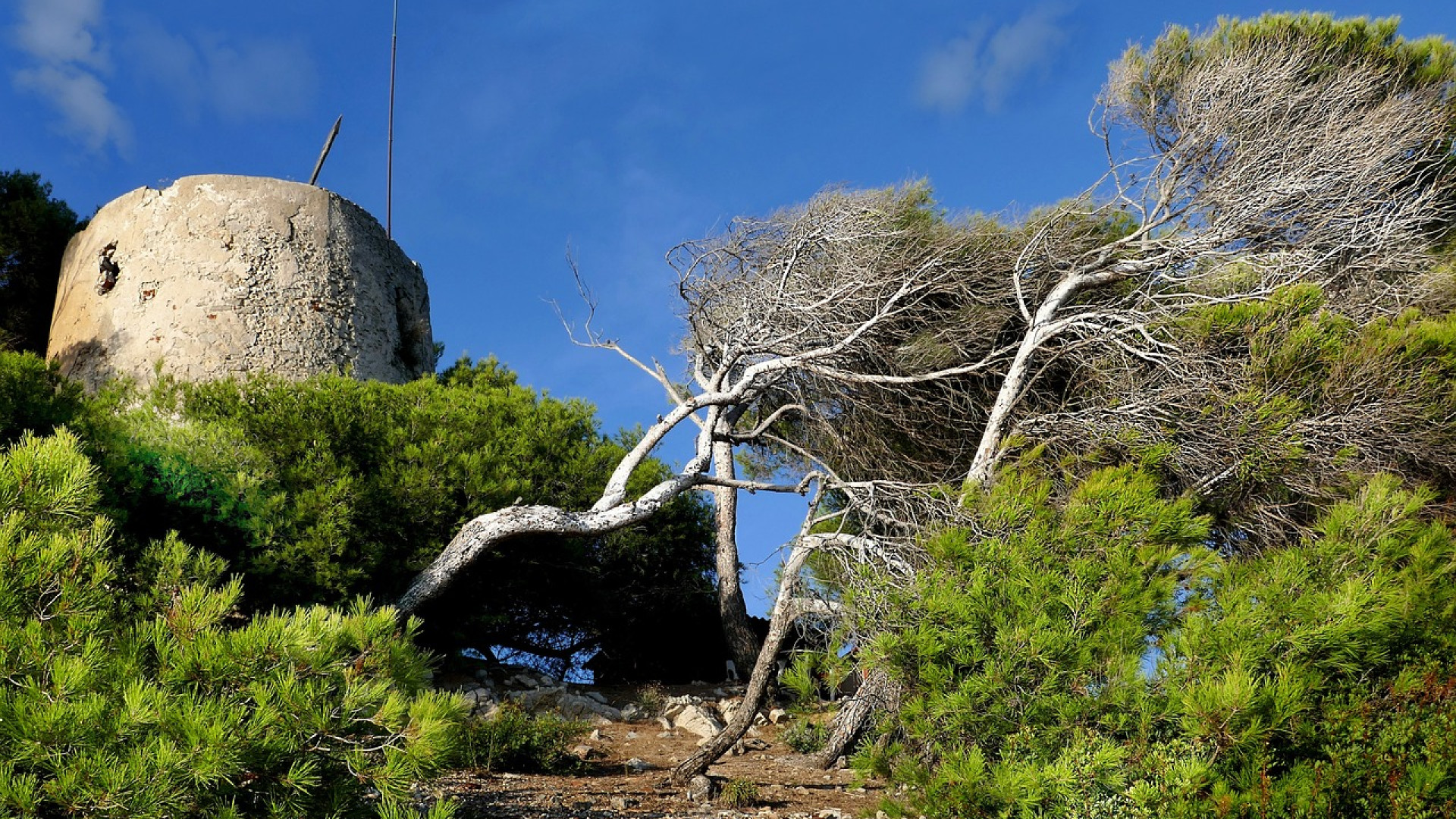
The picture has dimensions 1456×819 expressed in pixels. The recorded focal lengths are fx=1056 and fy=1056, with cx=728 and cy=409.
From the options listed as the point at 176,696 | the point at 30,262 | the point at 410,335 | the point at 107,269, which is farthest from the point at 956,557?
the point at 30,262

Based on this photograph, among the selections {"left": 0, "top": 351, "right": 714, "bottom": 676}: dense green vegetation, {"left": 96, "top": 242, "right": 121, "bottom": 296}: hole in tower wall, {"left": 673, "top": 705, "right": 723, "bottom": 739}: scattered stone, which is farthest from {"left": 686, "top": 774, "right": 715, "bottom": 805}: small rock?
{"left": 96, "top": 242, "right": 121, "bottom": 296}: hole in tower wall

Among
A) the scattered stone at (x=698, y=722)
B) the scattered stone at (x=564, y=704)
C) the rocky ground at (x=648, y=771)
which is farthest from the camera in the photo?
the scattered stone at (x=564, y=704)

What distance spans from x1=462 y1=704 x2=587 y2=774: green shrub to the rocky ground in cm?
14

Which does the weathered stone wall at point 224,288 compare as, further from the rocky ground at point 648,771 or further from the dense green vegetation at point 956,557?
the rocky ground at point 648,771

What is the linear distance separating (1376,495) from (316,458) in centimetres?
817

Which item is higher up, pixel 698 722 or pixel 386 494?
pixel 386 494

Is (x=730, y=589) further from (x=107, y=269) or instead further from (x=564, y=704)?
(x=107, y=269)

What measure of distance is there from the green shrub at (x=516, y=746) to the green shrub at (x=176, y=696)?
392 centimetres

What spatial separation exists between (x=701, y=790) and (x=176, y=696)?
4.63 m

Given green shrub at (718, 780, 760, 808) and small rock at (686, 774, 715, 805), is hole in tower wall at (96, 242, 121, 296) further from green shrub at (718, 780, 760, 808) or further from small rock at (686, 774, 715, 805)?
green shrub at (718, 780, 760, 808)

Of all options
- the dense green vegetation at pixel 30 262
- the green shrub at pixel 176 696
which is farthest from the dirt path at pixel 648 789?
the dense green vegetation at pixel 30 262

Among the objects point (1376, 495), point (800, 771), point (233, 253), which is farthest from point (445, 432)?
point (1376, 495)

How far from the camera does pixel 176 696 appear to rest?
3.47 metres

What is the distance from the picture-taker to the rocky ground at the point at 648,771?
700cm
